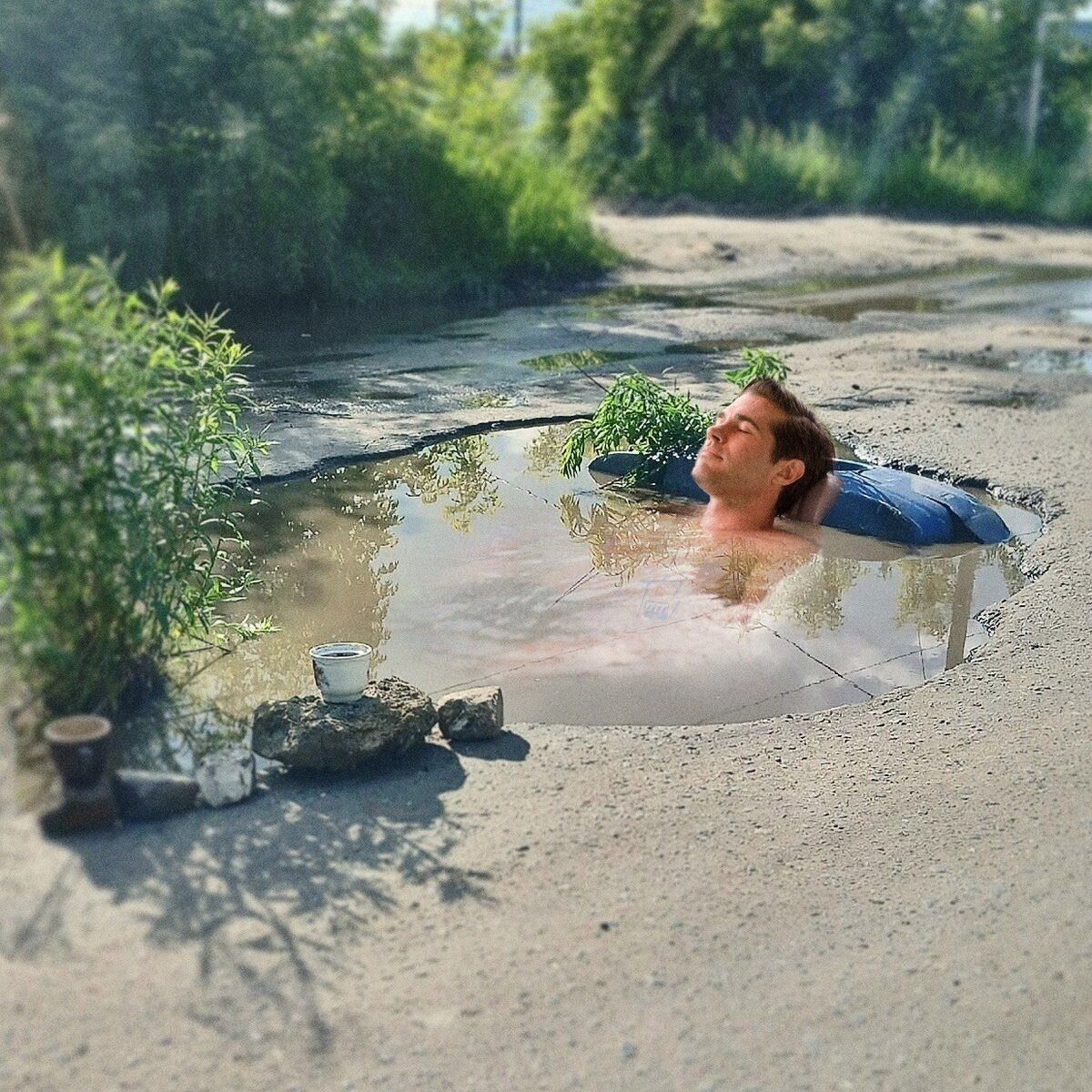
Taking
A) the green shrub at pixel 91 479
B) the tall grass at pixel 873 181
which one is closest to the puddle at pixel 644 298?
the tall grass at pixel 873 181

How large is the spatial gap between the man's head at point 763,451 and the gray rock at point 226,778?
10.8ft

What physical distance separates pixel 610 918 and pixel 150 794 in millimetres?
1155

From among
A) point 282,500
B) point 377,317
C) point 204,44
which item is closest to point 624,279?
point 377,317

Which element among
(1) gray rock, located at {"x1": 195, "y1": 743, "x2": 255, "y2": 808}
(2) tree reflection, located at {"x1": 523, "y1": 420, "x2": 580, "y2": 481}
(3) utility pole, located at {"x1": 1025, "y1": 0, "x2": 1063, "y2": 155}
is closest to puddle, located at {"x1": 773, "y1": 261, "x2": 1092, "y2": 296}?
(2) tree reflection, located at {"x1": 523, "y1": 420, "x2": 580, "y2": 481}

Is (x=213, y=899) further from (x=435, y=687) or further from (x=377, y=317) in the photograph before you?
(x=377, y=317)

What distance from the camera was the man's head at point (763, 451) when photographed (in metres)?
6.43

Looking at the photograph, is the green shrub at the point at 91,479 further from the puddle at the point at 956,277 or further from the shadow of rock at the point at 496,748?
the puddle at the point at 956,277

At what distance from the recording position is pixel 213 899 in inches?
126

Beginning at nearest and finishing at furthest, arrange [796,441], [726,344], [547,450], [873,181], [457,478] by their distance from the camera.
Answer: [796,441]
[457,478]
[547,450]
[726,344]
[873,181]

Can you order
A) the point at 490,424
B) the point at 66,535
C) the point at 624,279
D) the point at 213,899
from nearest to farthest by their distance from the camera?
the point at 213,899 < the point at 66,535 < the point at 490,424 < the point at 624,279

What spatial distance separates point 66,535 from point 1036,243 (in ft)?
71.3

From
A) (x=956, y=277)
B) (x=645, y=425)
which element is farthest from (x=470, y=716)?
(x=956, y=277)

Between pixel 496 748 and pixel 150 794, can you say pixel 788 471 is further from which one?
pixel 150 794

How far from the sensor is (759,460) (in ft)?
21.5
